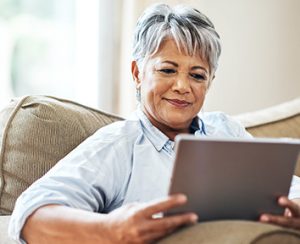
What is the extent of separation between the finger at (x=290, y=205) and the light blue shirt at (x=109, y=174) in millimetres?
305

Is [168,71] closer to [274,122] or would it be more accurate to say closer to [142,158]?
[142,158]

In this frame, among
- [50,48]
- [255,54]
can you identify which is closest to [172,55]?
[50,48]

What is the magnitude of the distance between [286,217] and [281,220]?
2 centimetres

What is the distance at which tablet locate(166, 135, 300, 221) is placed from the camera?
1.05m

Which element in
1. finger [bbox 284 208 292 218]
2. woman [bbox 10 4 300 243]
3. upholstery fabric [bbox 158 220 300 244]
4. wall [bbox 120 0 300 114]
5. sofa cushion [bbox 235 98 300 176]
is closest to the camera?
upholstery fabric [bbox 158 220 300 244]

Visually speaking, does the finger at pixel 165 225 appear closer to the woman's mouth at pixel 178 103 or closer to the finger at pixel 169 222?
the finger at pixel 169 222

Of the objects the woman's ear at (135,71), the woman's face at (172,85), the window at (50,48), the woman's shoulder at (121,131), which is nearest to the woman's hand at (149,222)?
the woman's shoulder at (121,131)

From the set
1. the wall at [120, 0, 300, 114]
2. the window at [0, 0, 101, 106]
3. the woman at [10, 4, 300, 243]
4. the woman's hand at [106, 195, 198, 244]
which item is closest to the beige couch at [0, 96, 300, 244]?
the woman at [10, 4, 300, 243]

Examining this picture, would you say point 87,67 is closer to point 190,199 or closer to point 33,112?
point 33,112

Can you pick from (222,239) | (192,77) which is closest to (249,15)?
(192,77)

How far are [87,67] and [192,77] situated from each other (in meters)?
1.33

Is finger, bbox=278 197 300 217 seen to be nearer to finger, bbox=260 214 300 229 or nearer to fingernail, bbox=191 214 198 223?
finger, bbox=260 214 300 229

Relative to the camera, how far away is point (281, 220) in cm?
116

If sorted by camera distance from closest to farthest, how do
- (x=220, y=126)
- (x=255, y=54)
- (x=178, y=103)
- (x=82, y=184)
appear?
1. (x=82, y=184)
2. (x=178, y=103)
3. (x=220, y=126)
4. (x=255, y=54)
